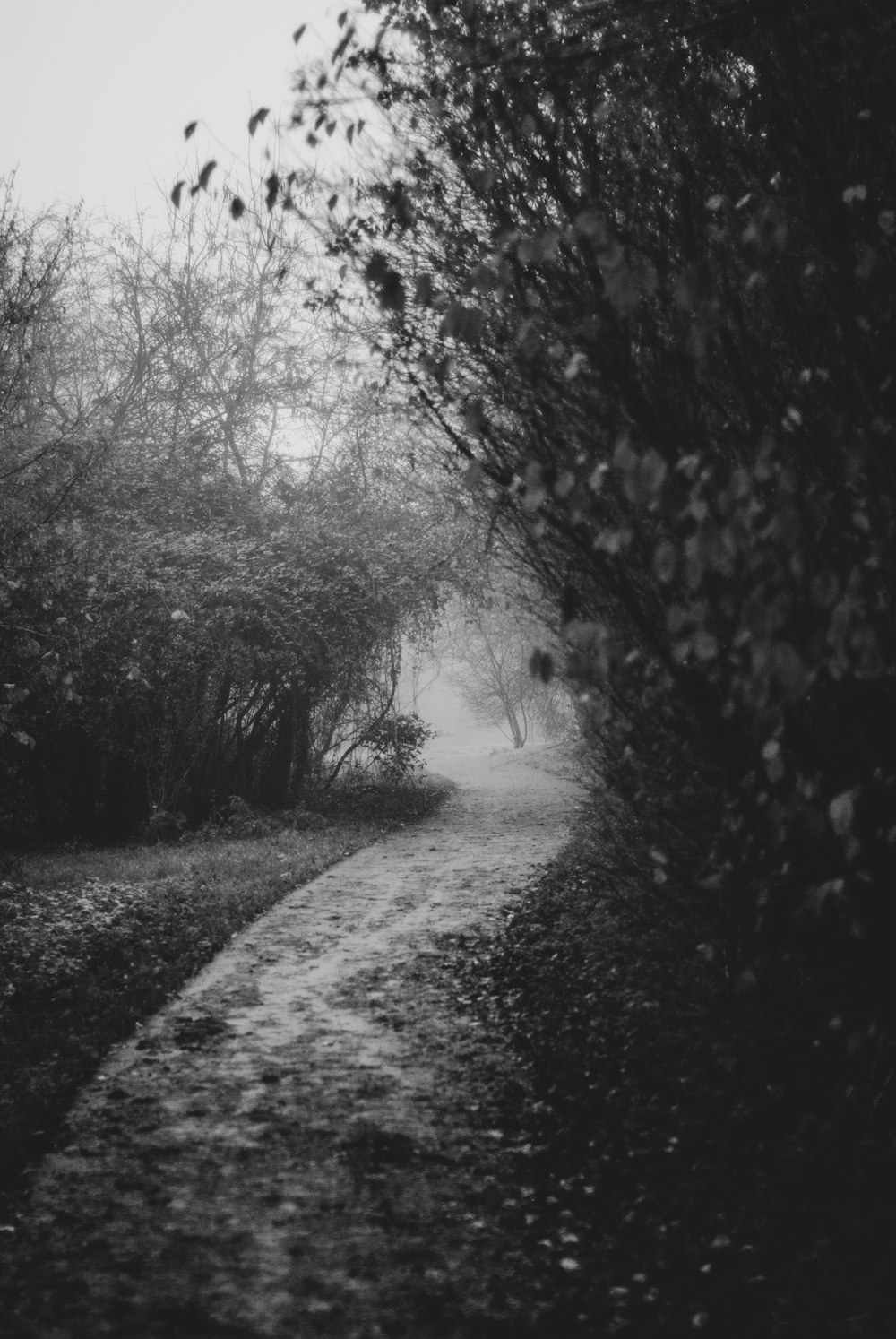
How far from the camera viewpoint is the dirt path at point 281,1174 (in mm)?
3508

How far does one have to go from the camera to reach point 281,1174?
447 cm

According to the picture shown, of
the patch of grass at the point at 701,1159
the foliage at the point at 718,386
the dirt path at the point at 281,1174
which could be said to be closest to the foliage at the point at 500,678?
the dirt path at the point at 281,1174

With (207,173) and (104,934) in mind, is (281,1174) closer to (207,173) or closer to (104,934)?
(207,173)

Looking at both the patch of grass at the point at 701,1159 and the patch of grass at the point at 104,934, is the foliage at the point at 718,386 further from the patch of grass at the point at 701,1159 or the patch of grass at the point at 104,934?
the patch of grass at the point at 104,934

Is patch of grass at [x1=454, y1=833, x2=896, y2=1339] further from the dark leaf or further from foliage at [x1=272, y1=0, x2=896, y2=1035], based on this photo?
the dark leaf

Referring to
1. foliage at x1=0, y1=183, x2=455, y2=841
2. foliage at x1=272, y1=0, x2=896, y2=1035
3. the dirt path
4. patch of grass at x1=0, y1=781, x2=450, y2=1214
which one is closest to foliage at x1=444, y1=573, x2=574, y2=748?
foliage at x1=0, y1=183, x2=455, y2=841

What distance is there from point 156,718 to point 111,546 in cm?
358

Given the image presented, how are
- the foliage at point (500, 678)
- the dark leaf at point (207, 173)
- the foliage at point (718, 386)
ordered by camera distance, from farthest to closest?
the foliage at point (500, 678)
the dark leaf at point (207, 173)
the foliage at point (718, 386)

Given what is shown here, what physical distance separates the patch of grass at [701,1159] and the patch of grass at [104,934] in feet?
7.68

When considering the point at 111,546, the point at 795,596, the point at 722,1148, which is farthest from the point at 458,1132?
the point at 111,546

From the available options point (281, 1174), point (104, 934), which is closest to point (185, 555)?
point (104, 934)

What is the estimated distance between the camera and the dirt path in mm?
3508

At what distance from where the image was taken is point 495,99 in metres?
3.71

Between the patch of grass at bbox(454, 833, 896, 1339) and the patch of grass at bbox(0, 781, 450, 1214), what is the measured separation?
234 centimetres
